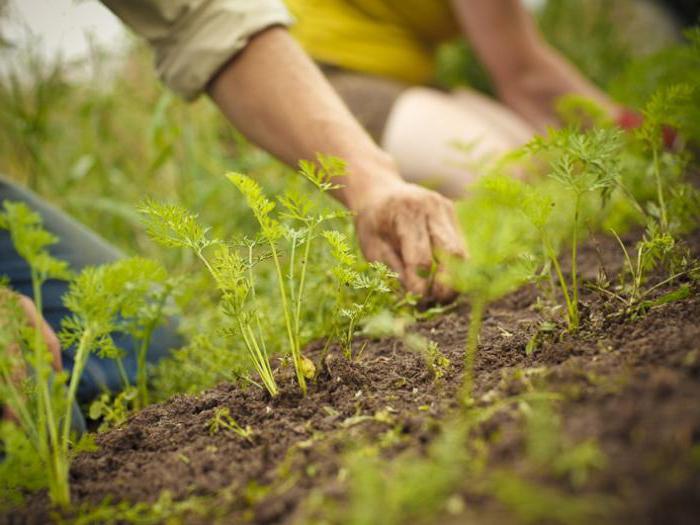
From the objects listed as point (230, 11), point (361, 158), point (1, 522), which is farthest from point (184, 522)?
point (230, 11)

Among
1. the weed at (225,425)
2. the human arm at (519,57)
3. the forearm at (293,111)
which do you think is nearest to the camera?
the weed at (225,425)

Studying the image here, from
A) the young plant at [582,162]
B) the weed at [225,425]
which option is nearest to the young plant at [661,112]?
the young plant at [582,162]

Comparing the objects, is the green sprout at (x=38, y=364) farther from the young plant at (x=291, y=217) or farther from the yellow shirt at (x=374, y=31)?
the yellow shirt at (x=374, y=31)

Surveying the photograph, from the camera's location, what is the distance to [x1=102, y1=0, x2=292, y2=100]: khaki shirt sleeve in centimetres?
178

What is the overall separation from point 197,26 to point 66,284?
0.98 metres

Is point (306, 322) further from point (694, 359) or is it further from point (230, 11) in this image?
point (694, 359)

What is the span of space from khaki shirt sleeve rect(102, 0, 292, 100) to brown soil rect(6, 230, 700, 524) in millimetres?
923

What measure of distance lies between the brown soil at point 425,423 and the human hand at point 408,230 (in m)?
0.20

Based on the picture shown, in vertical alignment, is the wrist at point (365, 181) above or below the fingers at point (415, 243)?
above

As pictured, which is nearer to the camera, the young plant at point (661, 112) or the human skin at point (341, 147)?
the young plant at point (661, 112)

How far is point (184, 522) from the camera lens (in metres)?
0.89

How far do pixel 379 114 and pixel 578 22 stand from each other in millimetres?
2724

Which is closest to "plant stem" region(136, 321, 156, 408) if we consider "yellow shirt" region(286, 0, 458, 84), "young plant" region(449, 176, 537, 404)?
"young plant" region(449, 176, 537, 404)

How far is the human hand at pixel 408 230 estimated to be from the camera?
5.22ft
